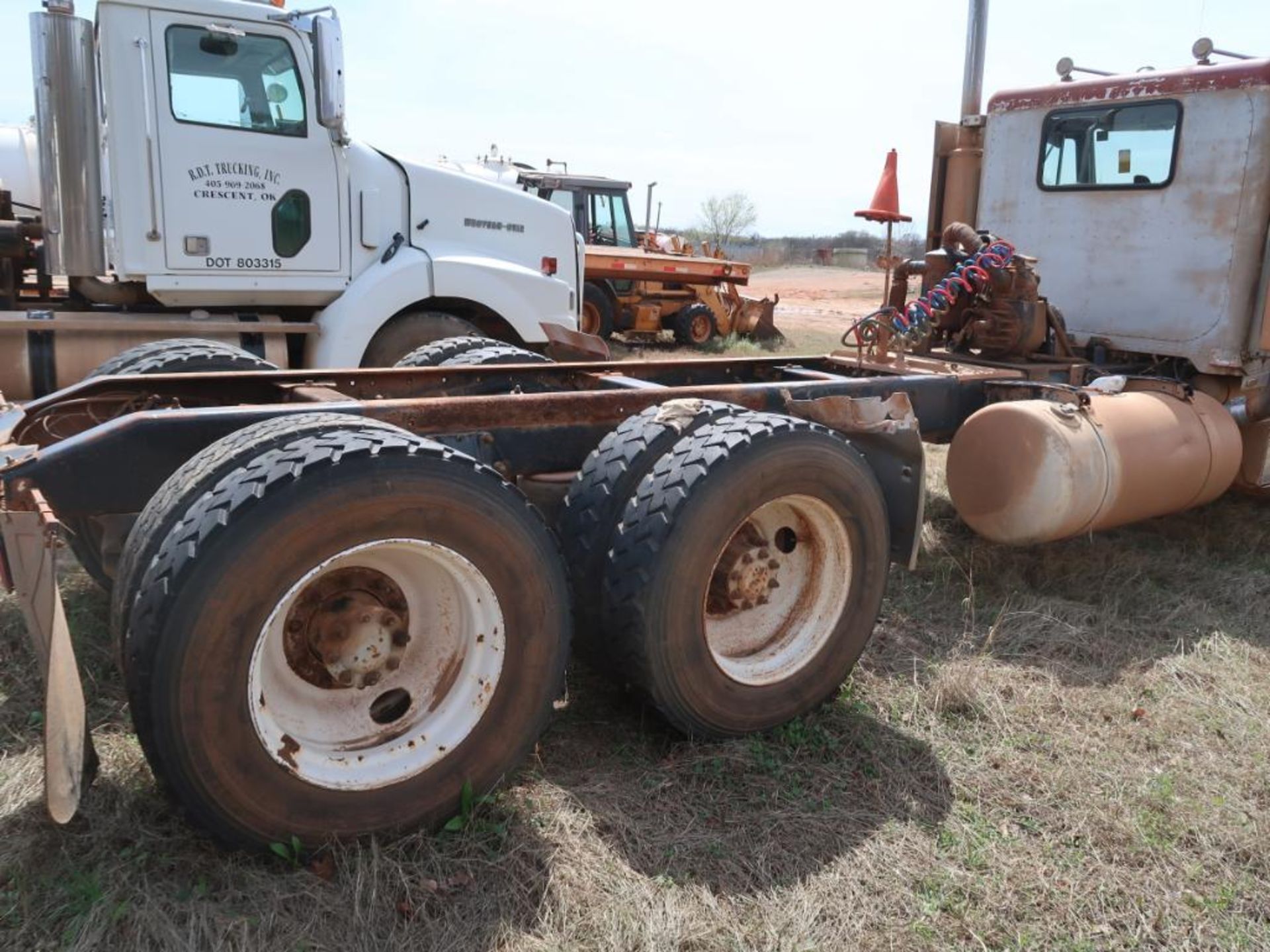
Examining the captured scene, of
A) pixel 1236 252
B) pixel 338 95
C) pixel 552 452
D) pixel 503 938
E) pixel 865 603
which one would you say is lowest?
pixel 503 938

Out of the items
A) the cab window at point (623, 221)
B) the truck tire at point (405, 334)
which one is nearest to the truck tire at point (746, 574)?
the truck tire at point (405, 334)

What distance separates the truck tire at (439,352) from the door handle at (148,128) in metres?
2.36

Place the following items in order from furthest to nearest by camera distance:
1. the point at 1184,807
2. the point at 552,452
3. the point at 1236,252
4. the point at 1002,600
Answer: the point at 1236,252, the point at 1002,600, the point at 552,452, the point at 1184,807

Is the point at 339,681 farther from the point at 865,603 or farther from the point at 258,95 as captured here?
the point at 258,95

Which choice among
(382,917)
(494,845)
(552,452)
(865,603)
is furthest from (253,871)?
(865,603)

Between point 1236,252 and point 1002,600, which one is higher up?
point 1236,252

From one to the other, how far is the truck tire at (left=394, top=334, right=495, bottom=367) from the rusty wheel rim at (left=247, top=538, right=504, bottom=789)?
2.13 metres

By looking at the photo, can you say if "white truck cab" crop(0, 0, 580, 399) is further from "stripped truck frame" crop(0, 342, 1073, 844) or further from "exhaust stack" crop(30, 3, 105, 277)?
"stripped truck frame" crop(0, 342, 1073, 844)

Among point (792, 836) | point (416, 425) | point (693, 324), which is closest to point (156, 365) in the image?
point (416, 425)

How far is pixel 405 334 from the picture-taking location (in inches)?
272

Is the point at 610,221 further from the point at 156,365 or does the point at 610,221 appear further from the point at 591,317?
the point at 156,365

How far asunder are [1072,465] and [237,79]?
5.19 m

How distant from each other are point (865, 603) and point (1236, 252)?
3.49 m

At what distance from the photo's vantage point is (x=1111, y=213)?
6.14 m
